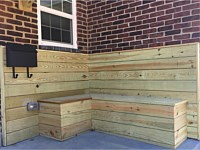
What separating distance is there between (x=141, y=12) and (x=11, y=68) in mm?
2019

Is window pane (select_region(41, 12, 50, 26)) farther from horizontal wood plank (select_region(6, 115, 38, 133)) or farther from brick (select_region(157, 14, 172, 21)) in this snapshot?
brick (select_region(157, 14, 172, 21))

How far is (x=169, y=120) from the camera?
7.74 feet

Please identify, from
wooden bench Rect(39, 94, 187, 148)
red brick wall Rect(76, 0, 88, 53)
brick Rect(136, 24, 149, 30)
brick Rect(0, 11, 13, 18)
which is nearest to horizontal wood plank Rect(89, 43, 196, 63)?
red brick wall Rect(76, 0, 88, 53)

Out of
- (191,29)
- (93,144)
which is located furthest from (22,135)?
(191,29)

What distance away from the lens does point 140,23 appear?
316 centimetres

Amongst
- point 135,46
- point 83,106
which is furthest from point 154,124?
point 135,46

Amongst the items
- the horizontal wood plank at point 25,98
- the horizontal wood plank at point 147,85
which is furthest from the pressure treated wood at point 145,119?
the horizontal wood plank at point 25,98

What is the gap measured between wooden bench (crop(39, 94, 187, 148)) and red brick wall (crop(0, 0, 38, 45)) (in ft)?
2.95

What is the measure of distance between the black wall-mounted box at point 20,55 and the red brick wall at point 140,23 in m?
1.27

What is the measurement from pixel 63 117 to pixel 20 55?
95cm

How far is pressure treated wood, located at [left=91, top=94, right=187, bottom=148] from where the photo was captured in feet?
7.79

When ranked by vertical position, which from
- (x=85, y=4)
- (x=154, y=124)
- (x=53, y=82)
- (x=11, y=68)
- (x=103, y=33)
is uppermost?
(x=85, y=4)

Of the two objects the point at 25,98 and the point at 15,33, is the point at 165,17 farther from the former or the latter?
the point at 25,98

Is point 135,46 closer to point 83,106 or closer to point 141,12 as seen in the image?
point 141,12
